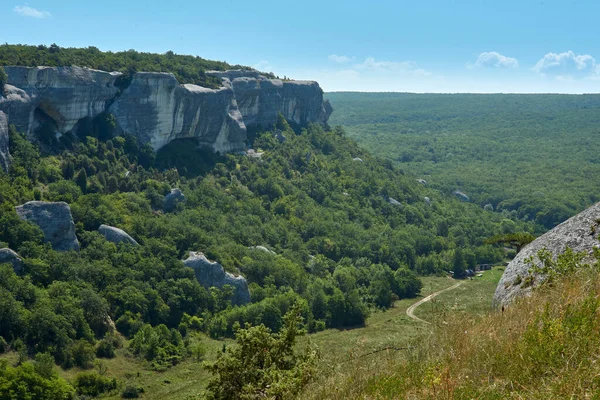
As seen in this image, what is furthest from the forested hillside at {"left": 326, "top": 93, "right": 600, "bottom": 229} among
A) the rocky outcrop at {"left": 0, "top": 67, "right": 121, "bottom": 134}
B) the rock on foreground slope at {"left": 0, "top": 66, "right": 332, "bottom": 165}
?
the rocky outcrop at {"left": 0, "top": 67, "right": 121, "bottom": 134}

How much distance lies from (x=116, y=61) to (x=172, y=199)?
17.8 metres

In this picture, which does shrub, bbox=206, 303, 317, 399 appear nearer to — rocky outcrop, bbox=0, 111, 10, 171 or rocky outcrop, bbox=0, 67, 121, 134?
rocky outcrop, bbox=0, 111, 10, 171

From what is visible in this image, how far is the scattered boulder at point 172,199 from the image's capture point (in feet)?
200

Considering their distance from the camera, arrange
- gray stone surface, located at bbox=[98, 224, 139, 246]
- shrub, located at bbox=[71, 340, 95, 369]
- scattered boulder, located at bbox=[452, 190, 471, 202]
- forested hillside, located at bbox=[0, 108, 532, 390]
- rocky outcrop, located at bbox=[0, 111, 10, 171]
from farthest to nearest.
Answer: scattered boulder, located at bbox=[452, 190, 471, 202] → gray stone surface, located at bbox=[98, 224, 139, 246] → rocky outcrop, located at bbox=[0, 111, 10, 171] → forested hillside, located at bbox=[0, 108, 532, 390] → shrub, located at bbox=[71, 340, 95, 369]

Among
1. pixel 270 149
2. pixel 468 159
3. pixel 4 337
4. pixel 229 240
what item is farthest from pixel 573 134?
pixel 4 337

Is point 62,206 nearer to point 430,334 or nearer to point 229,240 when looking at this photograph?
point 229,240

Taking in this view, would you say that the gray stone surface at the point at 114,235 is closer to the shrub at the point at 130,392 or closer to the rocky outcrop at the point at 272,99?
the shrub at the point at 130,392

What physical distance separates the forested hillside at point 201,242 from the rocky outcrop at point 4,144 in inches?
29.6

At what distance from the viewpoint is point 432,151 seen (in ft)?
521

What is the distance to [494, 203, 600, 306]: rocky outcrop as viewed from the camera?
40.0 ft

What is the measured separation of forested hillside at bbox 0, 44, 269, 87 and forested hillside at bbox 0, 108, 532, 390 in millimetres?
7549

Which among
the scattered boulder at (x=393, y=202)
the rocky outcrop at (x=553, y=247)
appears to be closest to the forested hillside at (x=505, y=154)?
the scattered boulder at (x=393, y=202)

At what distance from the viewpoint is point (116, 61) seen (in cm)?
6669

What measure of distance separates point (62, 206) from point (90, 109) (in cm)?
1881
